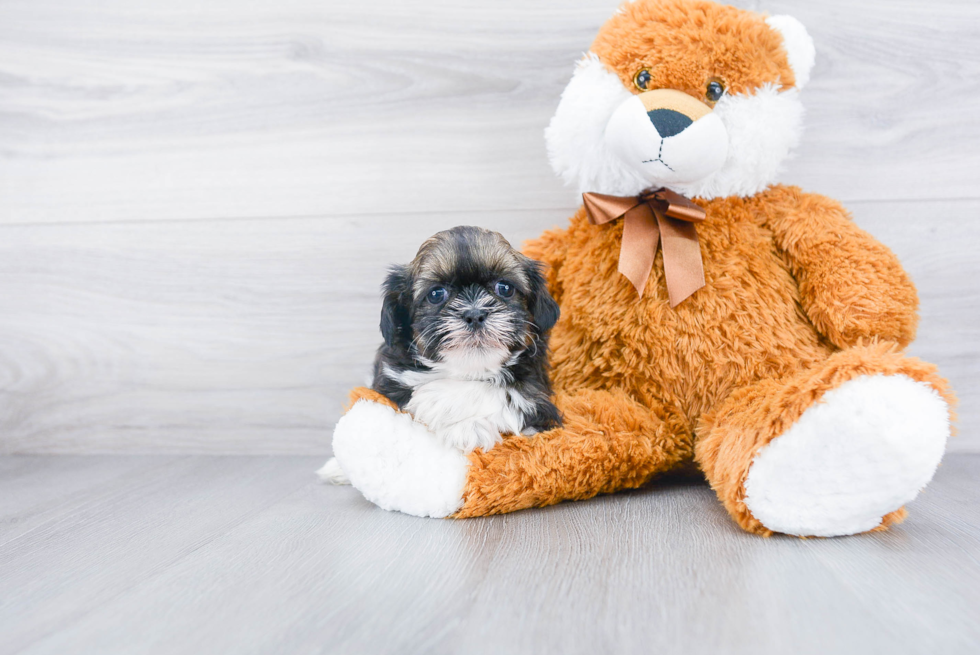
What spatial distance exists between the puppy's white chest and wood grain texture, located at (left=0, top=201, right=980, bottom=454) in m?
0.57

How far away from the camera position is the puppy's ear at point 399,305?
1.22 m

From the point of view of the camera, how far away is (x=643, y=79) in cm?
126

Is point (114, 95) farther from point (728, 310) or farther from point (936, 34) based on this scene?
point (936, 34)

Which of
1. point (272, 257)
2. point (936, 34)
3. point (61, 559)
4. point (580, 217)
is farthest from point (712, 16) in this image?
point (61, 559)

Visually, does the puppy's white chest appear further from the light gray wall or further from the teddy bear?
Result: the light gray wall

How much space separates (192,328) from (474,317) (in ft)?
3.35

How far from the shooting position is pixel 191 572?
38.3 inches

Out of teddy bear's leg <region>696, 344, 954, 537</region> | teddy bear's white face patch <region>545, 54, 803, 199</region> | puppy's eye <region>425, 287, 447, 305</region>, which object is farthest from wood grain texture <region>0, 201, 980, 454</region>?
teddy bear's leg <region>696, 344, 954, 537</region>

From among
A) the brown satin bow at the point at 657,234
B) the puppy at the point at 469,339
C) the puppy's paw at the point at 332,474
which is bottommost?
the puppy's paw at the point at 332,474

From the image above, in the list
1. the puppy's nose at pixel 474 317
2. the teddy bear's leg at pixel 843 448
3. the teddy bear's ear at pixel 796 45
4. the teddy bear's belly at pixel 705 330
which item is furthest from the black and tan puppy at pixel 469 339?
the teddy bear's ear at pixel 796 45

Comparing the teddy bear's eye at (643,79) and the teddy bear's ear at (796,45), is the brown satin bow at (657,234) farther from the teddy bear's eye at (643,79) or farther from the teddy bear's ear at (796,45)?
the teddy bear's ear at (796,45)

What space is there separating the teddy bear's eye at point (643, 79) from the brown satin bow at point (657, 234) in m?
0.19

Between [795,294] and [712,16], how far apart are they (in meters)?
0.54

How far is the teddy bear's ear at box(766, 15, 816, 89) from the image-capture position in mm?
1300
